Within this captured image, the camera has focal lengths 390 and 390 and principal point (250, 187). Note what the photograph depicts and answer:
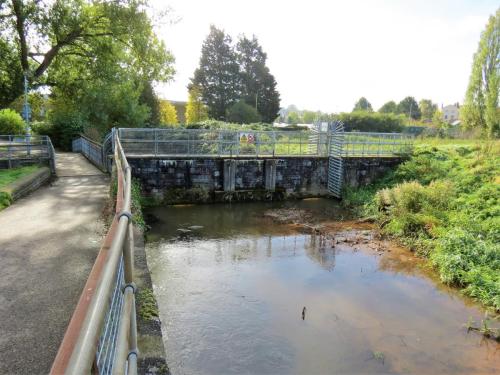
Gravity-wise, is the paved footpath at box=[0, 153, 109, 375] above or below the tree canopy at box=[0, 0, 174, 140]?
below

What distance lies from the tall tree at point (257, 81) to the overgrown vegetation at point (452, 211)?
121ft

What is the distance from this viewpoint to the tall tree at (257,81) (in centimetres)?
5328

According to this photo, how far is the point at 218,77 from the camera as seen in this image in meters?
53.0

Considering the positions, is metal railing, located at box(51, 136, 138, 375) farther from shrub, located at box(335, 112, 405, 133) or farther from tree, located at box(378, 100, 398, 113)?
tree, located at box(378, 100, 398, 113)

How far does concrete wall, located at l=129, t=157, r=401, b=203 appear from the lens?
15852 millimetres

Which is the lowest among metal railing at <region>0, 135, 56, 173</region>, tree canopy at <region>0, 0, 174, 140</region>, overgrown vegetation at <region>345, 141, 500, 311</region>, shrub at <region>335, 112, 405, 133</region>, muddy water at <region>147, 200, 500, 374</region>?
muddy water at <region>147, 200, 500, 374</region>

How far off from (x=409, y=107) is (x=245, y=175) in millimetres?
93350

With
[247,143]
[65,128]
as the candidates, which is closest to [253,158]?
[247,143]

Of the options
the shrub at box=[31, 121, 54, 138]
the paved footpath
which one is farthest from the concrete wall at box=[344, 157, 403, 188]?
the shrub at box=[31, 121, 54, 138]

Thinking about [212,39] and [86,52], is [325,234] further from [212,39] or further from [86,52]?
[212,39]

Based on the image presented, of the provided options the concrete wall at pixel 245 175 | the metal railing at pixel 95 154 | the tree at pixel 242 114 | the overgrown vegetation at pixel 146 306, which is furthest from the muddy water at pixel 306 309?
the tree at pixel 242 114

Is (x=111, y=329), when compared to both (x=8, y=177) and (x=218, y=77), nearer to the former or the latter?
(x=8, y=177)

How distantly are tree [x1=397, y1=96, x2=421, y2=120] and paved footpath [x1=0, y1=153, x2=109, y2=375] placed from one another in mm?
100437

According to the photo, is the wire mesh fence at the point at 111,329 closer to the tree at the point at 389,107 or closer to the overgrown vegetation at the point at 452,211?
the overgrown vegetation at the point at 452,211
